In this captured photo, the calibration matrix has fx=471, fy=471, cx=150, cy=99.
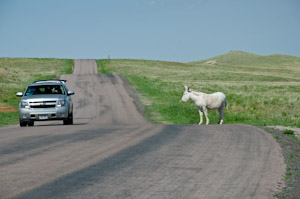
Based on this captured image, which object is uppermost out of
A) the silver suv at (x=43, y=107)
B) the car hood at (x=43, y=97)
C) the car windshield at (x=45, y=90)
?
the car windshield at (x=45, y=90)

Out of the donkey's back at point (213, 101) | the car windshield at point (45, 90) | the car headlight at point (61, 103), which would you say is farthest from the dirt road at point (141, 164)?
the donkey's back at point (213, 101)

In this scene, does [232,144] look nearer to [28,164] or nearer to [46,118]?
[28,164]

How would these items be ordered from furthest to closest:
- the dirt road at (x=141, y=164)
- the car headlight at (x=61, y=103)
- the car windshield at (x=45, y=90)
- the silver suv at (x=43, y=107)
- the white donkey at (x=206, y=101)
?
the white donkey at (x=206, y=101) < the car windshield at (x=45, y=90) < the car headlight at (x=61, y=103) < the silver suv at (x=43, y=107) < the dirt road at (x=141, y=164)

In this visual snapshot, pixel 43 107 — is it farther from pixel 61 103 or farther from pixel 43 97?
pixel 61 103

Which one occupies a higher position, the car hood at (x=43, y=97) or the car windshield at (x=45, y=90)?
the car windshield at (x=45, y=90)

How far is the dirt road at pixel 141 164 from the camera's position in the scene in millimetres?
8289

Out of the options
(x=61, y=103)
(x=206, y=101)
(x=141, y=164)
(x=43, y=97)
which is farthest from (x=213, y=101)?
(x=141, y=164)

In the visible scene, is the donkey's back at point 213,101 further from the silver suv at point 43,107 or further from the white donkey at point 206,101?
the silver suv at point 43,107

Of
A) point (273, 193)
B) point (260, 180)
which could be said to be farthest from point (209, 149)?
point (273, 193)

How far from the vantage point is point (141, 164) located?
10805 mm

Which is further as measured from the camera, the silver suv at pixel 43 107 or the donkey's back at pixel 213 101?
the donkey's back at pixel 213 101

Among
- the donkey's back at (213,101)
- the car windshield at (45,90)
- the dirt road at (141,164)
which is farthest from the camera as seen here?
the donkey's back at (213,101)

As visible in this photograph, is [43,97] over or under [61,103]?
over

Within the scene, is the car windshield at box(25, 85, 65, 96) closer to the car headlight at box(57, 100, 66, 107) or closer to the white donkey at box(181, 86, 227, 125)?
the car headlight at box(57, 100, 66, 107)
